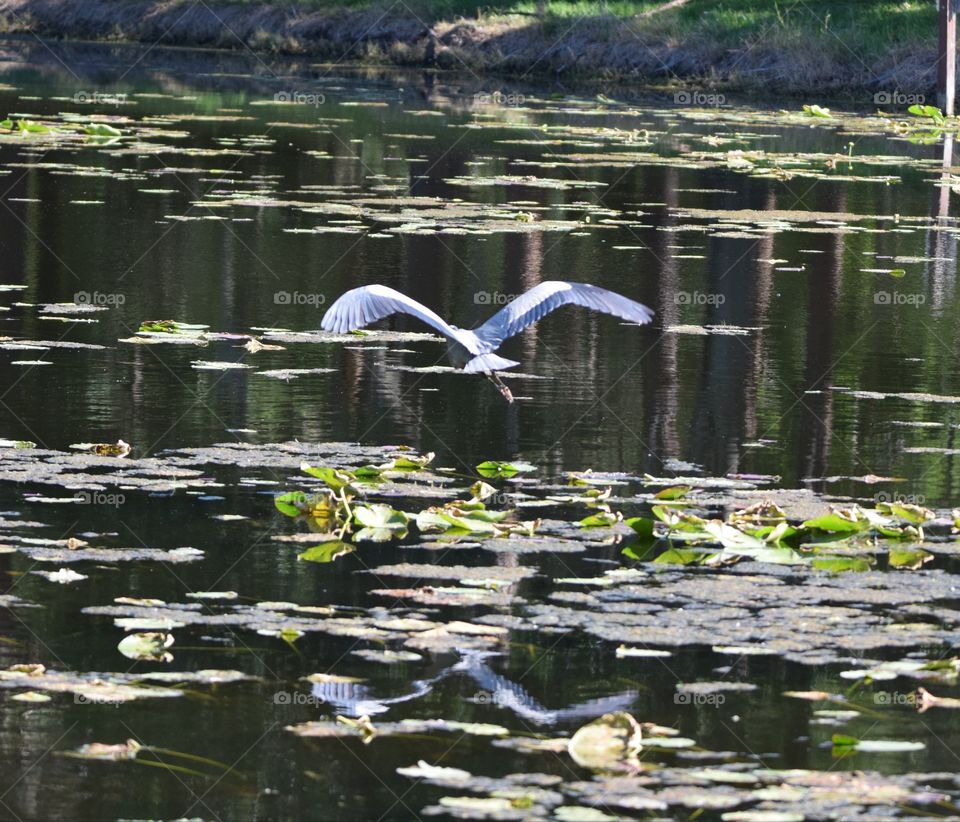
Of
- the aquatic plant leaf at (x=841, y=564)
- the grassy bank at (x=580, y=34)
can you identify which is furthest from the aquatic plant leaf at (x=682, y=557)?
the grassy bank at (x=580, y=34)

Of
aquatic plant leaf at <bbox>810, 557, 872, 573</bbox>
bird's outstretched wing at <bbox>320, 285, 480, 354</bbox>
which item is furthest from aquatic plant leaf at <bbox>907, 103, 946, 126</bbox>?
aquatic plant leaf at <bbox>810, 557, 872, 573</bbox>

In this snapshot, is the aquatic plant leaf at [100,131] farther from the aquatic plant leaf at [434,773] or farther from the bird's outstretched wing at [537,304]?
the aquatic plant leaf at [434,773]

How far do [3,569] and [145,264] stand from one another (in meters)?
7.35

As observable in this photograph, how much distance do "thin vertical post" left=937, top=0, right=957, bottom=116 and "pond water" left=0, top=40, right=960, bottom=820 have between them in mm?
11700

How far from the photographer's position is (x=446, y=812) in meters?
4.60

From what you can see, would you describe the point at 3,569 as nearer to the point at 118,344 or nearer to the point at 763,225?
the point at 118,344

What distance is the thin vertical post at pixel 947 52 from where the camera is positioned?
29.7 metres

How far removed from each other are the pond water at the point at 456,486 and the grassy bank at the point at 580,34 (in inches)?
733

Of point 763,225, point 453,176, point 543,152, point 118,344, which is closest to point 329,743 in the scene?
point 118,344

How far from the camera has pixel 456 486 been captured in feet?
25.2

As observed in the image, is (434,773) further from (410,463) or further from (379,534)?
(410,463)

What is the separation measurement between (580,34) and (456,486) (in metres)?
35.2

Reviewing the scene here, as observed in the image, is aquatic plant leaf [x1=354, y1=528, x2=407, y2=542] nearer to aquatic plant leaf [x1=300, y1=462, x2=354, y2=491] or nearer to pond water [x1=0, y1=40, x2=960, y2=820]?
pond water [x1=0, y1=40, x2=960, y2=820]

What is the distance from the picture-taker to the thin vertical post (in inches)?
1168
